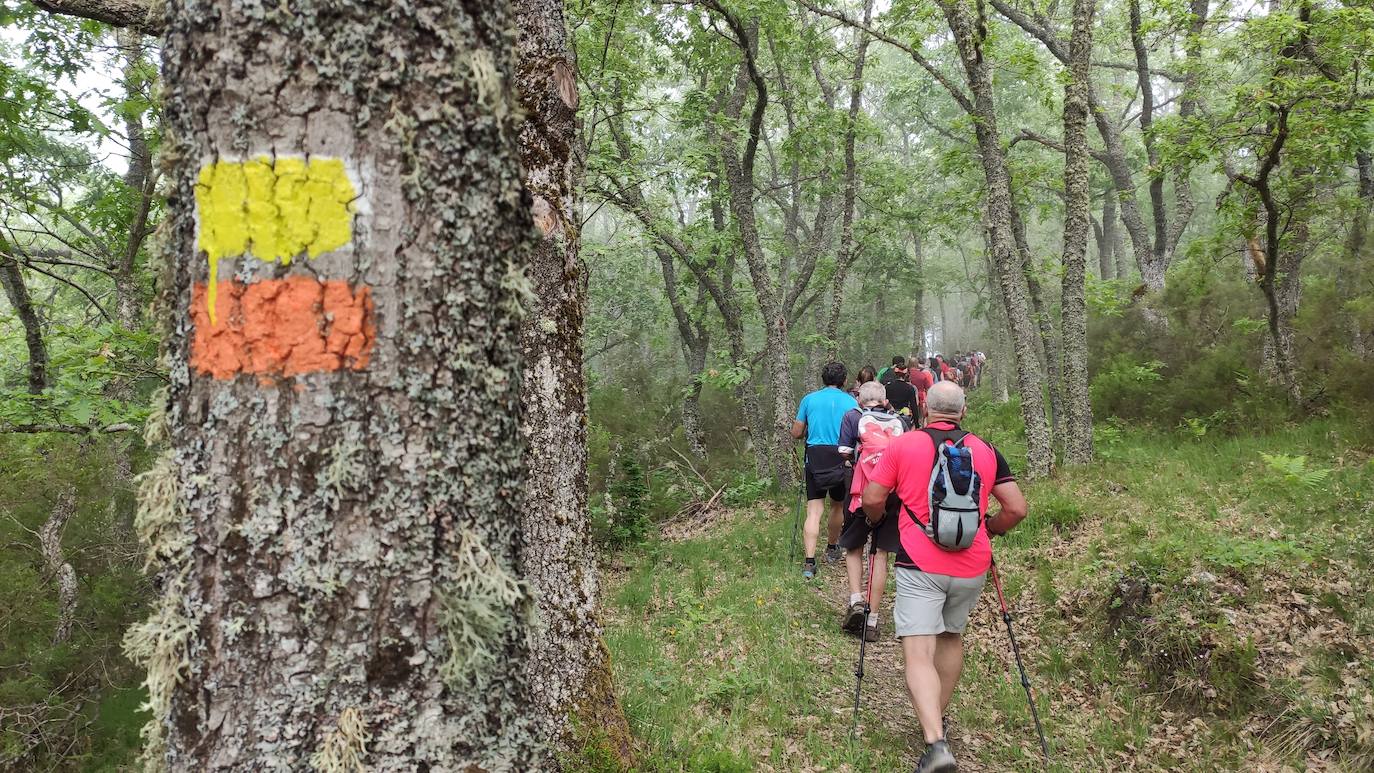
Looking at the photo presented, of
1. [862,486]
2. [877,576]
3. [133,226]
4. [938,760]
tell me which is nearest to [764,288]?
[862,486]

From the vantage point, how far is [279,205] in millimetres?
1215

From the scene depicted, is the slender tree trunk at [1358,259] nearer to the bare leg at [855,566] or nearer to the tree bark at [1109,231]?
the bare leg at [855,566]

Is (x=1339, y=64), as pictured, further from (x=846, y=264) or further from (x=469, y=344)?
(x=469, y=344)

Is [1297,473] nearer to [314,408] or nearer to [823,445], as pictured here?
[823,445]

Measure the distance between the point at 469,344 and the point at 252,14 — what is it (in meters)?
0.67

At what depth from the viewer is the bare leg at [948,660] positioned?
4.33 meters

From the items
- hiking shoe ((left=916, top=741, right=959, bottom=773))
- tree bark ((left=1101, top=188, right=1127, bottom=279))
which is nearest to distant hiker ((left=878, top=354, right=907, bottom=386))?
hiking shoe ((left=916, top=741, right=959, bottom=773))

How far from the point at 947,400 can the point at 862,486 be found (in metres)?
1.98

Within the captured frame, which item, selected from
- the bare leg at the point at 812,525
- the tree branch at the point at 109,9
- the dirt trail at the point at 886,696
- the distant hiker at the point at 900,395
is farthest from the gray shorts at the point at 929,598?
the distant hiker at the point at 900,395

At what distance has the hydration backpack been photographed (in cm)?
402

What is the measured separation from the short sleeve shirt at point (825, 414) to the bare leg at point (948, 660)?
3152mm

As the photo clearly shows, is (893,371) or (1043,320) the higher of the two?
(1043,320)

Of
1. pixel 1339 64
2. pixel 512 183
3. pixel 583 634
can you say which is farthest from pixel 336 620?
pixel 1339 64

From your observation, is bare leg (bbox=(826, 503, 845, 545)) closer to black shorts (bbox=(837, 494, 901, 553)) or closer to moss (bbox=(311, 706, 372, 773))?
black shorts (bbox=(837, 494, 901, 553))
